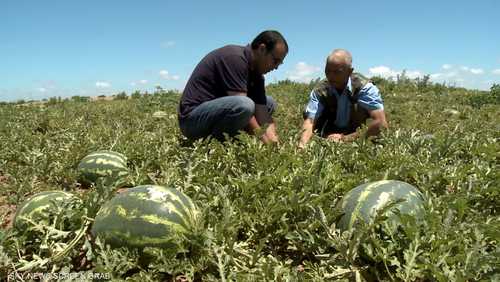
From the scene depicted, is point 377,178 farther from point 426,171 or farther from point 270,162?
point 270,162

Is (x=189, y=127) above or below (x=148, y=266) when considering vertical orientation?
above

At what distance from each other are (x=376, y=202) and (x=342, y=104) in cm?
304

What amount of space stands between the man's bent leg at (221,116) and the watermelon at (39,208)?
7.02 feet

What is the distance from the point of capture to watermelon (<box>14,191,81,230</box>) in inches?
103

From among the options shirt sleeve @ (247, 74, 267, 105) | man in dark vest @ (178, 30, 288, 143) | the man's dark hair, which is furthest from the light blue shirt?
the man's dark hair

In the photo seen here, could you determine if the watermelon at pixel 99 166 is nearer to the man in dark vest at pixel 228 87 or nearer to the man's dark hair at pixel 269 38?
the man in dark vest at pixel 228 87

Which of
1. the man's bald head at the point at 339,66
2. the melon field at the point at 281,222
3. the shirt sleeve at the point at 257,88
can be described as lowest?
the melon field at the point at 281,222

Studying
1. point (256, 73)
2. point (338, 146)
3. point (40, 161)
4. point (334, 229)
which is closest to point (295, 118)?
point (256, 73)

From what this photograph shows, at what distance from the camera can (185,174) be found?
3387mm

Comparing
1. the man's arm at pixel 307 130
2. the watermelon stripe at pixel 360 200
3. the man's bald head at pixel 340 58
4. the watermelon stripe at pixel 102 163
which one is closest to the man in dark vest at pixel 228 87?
the man's arm at pixel 307 130

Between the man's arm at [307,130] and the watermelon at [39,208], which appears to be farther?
the man's arm at [307,130]

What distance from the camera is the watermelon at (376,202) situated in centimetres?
247

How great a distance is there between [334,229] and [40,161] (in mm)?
3076

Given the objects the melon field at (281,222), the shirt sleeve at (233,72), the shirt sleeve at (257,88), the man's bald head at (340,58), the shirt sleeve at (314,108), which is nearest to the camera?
the melon field at (281,222)
